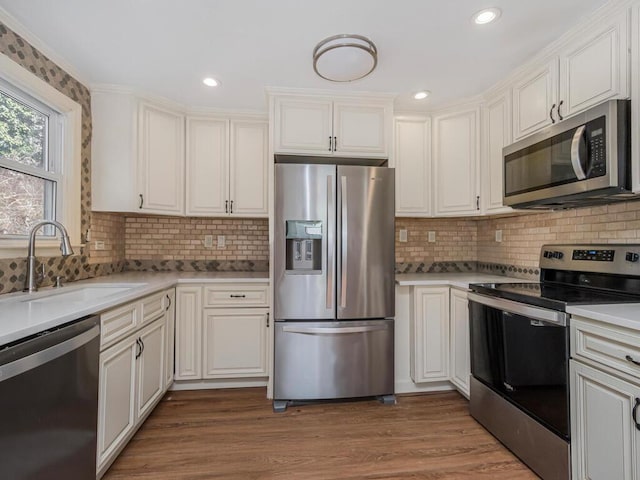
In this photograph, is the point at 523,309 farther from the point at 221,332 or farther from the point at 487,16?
the point at 221,332

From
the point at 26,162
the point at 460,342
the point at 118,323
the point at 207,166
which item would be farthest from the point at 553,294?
the point at 26,162

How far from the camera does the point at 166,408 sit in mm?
2254

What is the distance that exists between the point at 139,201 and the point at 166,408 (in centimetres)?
154

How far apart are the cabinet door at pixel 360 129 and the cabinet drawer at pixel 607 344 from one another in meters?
1.62

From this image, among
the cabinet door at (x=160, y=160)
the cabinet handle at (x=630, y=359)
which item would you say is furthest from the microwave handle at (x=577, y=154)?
Answer: the cabinet door at (x=160, y=160)

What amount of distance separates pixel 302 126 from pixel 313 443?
210cm

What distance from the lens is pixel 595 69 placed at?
63.6 inches

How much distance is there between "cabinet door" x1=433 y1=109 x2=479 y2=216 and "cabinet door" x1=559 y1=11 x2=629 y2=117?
2.65ft

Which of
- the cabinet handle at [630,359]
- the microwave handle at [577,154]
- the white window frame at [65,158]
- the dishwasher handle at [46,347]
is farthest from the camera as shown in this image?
the white window frame at [65,158]

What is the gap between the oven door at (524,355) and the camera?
1.46 m

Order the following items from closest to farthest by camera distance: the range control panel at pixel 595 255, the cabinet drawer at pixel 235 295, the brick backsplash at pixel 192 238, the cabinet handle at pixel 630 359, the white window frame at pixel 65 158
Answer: the cabinet handle at pixel 630 359 < the range control panel at pixel 595 255 < the white window frame at pixel 65 158 < the cabinet drawer at pixel 235 295 < the brick backsplash at pixel 192 238

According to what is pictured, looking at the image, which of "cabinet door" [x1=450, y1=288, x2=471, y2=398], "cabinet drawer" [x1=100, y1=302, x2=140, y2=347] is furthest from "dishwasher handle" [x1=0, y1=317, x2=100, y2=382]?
"cabinet door" [x1=450, y1=288, x2=471, y2=398]

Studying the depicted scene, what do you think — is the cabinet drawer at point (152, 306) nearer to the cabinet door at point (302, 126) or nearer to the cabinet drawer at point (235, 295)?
the cabinet drawer at point (235, 295)

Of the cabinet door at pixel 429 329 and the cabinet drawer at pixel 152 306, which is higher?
the cabinet drawer at pixel 152 306
